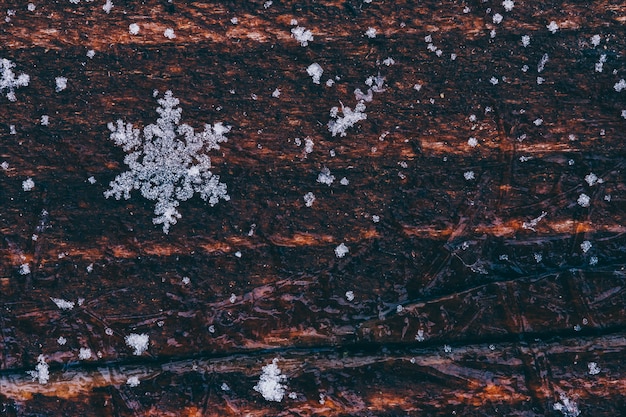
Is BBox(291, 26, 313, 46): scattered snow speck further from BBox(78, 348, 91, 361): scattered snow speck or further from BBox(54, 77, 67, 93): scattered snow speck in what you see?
BBox(78, 348, 91, 361): scattered snow speck

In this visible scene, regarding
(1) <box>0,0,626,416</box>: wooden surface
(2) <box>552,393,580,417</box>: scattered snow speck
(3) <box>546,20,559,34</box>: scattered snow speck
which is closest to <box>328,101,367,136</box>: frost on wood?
(1) <box>0,0,626,416</box>: wooden surface

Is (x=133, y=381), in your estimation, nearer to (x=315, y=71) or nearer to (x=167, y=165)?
(x=167, y=165)

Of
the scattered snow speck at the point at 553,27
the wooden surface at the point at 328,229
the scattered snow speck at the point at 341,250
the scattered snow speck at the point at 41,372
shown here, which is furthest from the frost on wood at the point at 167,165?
the scattered snow speck at the point at 553,27

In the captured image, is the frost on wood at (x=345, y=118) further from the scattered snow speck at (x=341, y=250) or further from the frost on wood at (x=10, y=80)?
the frost on wood at (x=10, y=80)

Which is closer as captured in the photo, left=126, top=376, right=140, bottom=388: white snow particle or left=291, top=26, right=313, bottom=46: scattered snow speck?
left=126, top=376, right=140, bottom=388: white snow particle

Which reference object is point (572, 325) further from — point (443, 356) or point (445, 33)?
point (445, 33)

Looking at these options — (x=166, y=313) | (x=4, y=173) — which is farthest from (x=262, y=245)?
(x=4, y=173)

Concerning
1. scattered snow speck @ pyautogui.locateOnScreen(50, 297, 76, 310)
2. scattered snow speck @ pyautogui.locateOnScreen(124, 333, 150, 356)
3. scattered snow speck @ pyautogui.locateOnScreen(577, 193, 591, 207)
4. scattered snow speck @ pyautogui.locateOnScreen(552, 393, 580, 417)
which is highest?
scattered snow speck @ pyautogui.locateOnScreen(577, 193, 591, 207)
